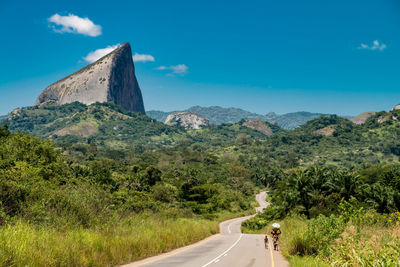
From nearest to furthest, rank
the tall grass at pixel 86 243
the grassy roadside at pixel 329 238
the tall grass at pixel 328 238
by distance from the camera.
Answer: the tall grass at pixel 86 243, the grassy roadside at pixel 329 238, the tall grass at pixel 328 238

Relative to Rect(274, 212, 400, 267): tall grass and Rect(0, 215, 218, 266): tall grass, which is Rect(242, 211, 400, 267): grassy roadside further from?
Rect(0, 215, 218, 266): tall grass

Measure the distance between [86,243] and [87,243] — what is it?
0.14 feet

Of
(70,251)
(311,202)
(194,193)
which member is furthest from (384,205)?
(70,251)

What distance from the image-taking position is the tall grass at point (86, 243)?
29.4 feet

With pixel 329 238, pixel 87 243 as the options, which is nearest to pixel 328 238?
pixel 329 238

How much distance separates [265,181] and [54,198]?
143 meters

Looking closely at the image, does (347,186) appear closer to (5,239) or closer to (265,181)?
(5,239)

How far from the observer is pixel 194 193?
8344 cm

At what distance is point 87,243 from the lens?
38.4 ft

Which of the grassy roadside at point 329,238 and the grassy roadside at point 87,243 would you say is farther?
the grassy roadside at point 329,238

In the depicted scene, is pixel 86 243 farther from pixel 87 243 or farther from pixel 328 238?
pixel 328 238

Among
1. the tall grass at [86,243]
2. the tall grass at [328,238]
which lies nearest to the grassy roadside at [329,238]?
the tall grass at [328,238]

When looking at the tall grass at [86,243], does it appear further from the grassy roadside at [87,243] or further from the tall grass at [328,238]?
the tall grass at [328,238]

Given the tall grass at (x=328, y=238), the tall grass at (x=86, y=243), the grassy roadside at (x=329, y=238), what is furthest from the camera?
the tall grass at (x=328, y=238)
